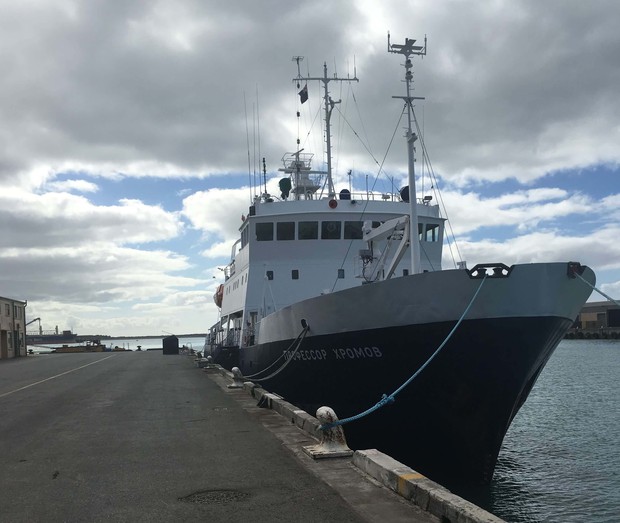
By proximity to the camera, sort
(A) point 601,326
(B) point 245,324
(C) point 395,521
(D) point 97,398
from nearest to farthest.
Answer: (C) point 395,521 → (D) point 97,398 → (B) point 245,324 → (A) point 601,326

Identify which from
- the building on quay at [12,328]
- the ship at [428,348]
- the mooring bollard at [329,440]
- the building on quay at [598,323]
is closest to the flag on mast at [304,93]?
the ship at [428,348]

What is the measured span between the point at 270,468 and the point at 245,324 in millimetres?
12378

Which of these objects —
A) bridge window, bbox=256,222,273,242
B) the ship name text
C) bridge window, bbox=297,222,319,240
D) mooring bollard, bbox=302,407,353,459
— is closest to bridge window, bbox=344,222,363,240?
bridge window, bbox=297,222,319,240

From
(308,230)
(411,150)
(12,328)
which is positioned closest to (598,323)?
(12,328)

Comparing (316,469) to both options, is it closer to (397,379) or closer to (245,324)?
(397,379)

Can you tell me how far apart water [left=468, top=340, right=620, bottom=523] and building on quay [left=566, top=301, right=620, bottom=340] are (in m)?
69.5

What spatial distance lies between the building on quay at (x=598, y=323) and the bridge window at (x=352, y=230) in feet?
248

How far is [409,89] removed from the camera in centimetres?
1192

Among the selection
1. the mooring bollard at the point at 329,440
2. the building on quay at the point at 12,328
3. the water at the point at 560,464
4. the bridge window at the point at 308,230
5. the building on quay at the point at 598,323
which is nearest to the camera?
the mooring bollard at the point at 329,440

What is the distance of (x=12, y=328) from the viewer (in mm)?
53344

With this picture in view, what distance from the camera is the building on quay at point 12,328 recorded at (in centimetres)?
5081

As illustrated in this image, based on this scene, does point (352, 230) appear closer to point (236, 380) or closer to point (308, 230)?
point (308, 230)

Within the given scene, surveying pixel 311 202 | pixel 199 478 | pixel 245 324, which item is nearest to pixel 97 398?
pixel 245 324

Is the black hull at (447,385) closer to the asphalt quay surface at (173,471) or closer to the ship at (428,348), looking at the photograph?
the ship at (428,348)
